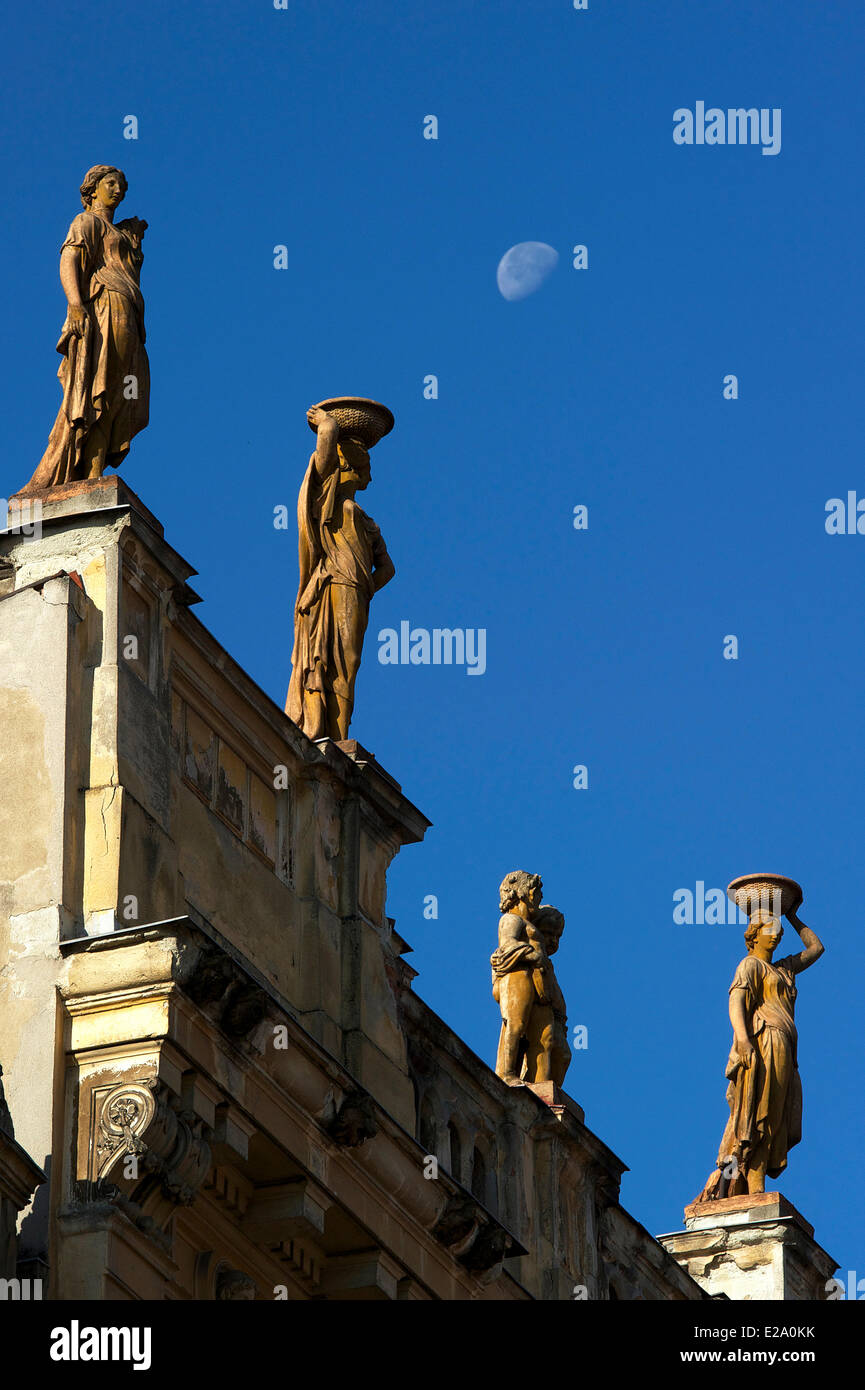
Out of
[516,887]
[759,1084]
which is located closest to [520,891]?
[516,887]

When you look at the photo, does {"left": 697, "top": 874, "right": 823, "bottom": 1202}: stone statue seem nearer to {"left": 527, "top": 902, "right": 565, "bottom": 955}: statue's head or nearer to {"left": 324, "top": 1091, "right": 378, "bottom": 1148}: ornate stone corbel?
{"left": 527, "top": 902, "right": 565, "bottom": 955}: statue's head

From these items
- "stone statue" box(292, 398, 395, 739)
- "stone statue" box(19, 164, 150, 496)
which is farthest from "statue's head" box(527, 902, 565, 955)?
"stone statue" box(19, 164, 150, 496)

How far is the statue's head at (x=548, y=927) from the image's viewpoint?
2352 centimetres

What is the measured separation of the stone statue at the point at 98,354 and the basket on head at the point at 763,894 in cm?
1007

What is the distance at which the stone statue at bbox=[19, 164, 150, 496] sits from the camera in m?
19.0

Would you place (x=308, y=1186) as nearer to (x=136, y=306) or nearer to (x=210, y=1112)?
(x=210, y=1112)

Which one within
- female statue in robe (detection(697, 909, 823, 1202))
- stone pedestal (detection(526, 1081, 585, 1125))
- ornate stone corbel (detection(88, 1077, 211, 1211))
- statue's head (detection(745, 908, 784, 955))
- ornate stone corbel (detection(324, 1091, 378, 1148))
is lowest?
ornate stone corbel (detection(88, 1077, 211, 1211))

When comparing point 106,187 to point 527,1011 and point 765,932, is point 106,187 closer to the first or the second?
point 527,1011

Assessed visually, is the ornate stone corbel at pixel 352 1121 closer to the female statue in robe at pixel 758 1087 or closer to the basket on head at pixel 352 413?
the basket on head at pixel 352 413

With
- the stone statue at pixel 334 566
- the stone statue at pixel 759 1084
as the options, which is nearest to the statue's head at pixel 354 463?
the stone statue at pixel 334 566

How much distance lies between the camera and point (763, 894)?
28031 mm

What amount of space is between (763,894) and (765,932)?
0.33 m

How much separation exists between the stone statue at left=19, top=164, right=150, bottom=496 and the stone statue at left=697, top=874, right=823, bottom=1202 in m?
9.81
